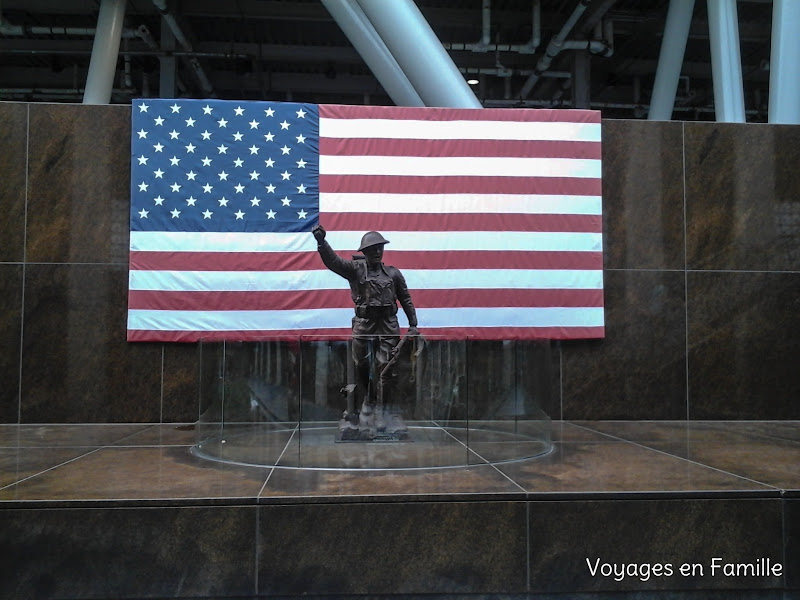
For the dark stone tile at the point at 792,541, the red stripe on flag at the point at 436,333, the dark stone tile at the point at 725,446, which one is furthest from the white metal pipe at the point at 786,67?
the dark stone tile at the point at 792,541

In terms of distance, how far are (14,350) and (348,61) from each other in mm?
10453

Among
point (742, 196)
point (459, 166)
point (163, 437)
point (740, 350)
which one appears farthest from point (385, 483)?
point (742, 196)

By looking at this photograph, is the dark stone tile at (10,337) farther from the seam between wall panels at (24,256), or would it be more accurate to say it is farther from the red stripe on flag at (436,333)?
the red stripe on flag at (436,333)

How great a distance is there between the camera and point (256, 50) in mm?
15164

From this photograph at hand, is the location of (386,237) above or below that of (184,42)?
below

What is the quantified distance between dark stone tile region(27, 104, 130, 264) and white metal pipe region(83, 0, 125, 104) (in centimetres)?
305

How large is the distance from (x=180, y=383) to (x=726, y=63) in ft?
28.4

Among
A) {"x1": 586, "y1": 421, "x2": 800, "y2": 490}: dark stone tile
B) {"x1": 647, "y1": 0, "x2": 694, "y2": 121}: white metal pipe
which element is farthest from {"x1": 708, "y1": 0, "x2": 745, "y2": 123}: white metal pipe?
{"x1": 586, "y1": 421, "x2": 800, "y2": 490}: dark stone tile

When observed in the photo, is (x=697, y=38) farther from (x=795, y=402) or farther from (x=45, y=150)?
(x=45, y=150)

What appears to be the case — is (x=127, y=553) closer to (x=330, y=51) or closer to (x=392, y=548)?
(x=392, y=548)

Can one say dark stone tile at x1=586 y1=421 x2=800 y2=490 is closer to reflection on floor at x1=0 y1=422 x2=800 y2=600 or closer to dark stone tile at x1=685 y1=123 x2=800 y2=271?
reflection on floor at x1=0 y1=422 x2=800 y2=600

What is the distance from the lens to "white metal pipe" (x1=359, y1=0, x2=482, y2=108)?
8.91 metres

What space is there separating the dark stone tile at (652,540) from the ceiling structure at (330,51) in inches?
411

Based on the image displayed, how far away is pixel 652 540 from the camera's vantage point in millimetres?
4129
